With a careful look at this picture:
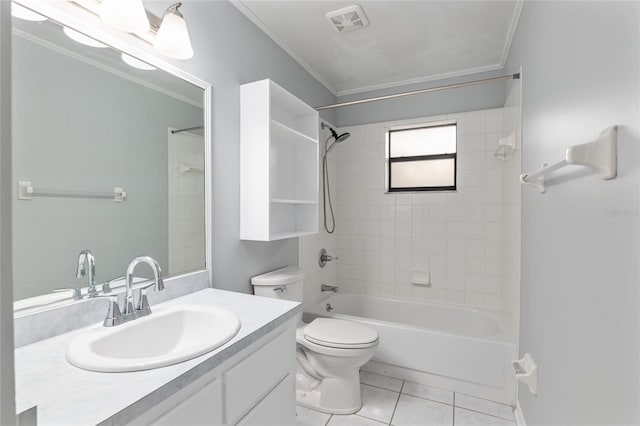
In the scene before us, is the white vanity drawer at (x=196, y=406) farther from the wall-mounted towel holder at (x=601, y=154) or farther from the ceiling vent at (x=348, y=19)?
the ceiling vent at (x=348, y=19)

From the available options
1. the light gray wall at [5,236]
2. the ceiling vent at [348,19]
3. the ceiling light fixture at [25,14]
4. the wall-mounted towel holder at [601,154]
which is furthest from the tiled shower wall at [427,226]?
the light gray wall at [5,236]

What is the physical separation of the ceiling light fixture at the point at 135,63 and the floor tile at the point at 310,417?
2002 millimetres

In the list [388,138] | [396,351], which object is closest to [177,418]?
[396,351]

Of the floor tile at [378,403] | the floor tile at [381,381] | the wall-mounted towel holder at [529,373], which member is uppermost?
the wall-mounted towel holder at [529,373]

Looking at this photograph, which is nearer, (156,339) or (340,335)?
(156,339)

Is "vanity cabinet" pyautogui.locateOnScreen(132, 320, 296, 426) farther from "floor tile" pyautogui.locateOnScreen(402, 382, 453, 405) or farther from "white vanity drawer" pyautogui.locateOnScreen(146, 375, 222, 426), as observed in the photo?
"floor tile" pyautogui.locateOnScreen(402, 382, 453, 405)

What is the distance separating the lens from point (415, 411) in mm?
1873

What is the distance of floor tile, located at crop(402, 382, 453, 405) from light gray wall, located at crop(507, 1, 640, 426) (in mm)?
535

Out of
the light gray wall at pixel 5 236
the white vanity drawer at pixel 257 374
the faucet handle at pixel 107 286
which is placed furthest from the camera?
the faucet handle at pixel 107 286

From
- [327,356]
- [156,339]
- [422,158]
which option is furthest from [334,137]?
[156,339]

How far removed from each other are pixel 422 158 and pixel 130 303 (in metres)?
2.67

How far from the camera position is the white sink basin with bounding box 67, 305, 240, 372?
0.79 m

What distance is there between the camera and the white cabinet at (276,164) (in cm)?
177

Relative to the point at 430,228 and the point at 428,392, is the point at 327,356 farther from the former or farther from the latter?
the point at 430,228
